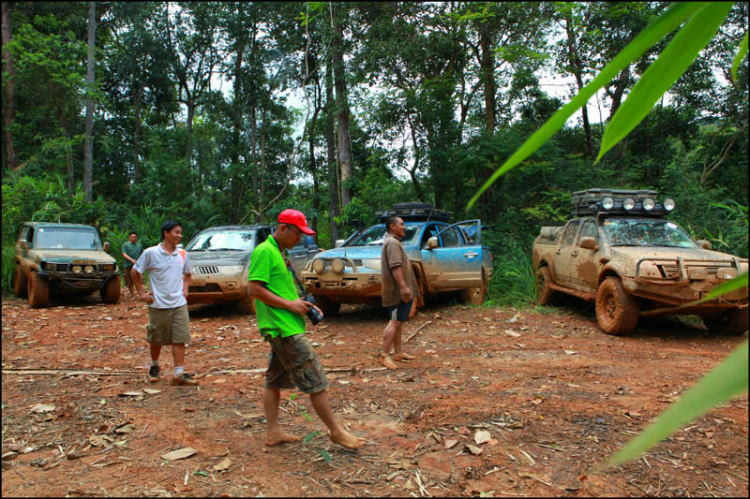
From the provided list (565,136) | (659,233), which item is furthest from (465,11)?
(659,233)

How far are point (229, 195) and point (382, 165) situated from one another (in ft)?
29.3

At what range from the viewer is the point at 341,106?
44.3 ft

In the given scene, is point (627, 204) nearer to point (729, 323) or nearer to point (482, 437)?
point (729, 323)

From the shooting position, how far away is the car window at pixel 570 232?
8500mm

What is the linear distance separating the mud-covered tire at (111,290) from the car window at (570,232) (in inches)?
344

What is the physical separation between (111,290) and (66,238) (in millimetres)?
1565

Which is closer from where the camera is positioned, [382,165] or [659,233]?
[659,233]

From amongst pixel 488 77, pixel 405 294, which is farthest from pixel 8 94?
pixel 405 294

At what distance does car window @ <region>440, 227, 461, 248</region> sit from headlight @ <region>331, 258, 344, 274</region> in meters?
2.18

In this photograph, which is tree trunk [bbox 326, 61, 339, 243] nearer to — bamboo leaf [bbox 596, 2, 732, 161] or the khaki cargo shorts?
the khaki cargo shorts

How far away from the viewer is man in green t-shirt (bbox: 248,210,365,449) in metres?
3.39

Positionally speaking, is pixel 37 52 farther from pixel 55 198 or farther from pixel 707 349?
pixel 707 349

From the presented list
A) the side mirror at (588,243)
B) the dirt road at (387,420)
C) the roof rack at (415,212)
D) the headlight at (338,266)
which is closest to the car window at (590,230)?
the side mirror at (588,243)

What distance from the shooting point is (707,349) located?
6.39 meters
